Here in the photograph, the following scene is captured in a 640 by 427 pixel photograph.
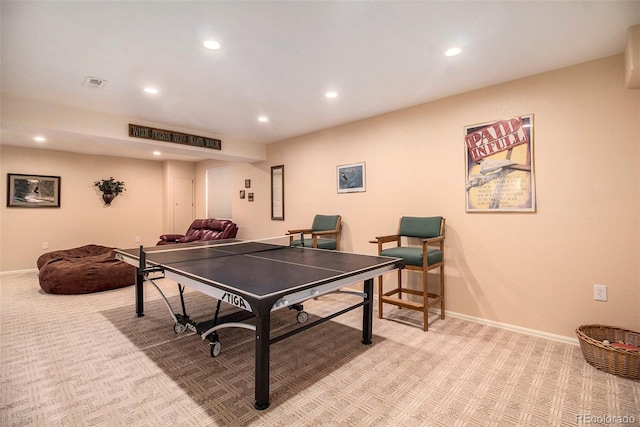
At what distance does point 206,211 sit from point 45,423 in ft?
20.3

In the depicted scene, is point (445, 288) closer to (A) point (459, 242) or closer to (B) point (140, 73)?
(A) point (459, 242)

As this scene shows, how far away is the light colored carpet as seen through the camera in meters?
1.65

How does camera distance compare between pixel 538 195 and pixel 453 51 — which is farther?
pixel 538 195

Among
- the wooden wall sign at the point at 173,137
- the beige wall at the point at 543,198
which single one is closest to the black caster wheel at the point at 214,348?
the beige wall at the point at 543,198

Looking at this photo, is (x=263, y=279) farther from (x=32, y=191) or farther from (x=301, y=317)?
(x=32, y=191)

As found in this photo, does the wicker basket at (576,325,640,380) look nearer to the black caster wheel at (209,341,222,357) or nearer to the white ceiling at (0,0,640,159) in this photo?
the white ceiling at (0,0,640,159)

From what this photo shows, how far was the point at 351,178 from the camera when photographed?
4219 mm

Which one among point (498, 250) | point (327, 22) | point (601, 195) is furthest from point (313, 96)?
point (601, 195)

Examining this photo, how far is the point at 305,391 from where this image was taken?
1874 mm

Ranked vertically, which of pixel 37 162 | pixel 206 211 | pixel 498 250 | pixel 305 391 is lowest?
pixel 305 391

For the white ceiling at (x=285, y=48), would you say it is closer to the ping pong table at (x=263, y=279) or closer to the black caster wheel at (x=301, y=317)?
the ping pong table at (x=263, y=279)

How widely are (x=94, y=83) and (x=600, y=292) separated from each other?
4970 millimetres

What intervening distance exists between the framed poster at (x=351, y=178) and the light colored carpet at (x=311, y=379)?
6.12 ft

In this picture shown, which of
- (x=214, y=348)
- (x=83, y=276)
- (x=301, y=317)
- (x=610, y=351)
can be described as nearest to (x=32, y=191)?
(x=83, y=276)
